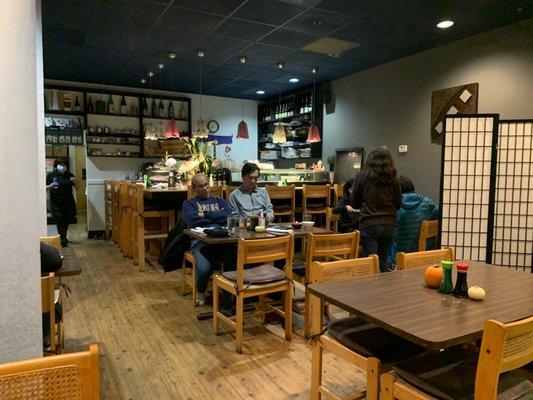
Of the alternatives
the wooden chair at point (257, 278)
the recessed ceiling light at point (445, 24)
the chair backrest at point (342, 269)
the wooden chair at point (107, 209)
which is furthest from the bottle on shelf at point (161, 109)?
the chair backrest at point (342, 269)

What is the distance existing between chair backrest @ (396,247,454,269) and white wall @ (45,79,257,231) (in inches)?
256

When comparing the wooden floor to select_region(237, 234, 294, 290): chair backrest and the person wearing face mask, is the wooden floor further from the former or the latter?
the person wearing face mask

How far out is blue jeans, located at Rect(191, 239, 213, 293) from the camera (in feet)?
11.2

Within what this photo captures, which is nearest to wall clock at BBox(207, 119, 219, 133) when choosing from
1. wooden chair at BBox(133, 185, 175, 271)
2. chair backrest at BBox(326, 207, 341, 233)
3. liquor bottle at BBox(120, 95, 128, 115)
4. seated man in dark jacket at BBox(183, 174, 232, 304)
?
liquor bottle at BBox(120, 95, 128, 115)

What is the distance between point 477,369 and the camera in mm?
1265

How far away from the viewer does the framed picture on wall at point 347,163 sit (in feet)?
22.3

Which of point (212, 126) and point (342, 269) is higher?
point (212, 126)

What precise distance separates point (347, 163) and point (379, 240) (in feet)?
12.1

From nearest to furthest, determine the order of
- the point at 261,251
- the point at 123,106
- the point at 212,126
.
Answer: the point at 261,251, the point at 123,106, the point at 212,126

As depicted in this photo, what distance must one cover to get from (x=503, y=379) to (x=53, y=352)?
215cm

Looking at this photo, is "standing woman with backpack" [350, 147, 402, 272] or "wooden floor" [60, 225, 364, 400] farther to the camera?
"standing woman with backpack" [350, 147, 402, 272]

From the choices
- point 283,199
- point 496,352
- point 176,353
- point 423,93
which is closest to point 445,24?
point 423,93

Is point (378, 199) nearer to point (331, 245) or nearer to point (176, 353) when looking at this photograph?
point (331, 245)

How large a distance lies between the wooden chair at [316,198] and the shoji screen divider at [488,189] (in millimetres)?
1872
